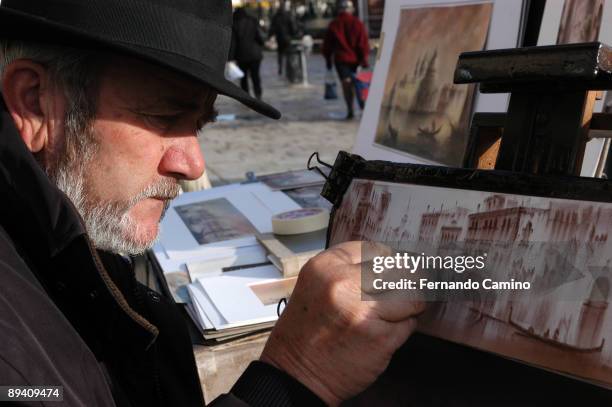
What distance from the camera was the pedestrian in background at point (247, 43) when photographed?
9523 millimetres

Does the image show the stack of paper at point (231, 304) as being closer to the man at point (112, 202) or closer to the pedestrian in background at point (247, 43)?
the man at point (112, 202)

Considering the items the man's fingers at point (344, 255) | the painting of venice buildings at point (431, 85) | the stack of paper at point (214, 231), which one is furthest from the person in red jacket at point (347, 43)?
the man's fingers at point (344, 255)

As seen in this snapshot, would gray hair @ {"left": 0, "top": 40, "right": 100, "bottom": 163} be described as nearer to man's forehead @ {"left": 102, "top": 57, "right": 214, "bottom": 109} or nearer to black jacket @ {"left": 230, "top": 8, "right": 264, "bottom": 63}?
man's forehead @ {"left": 102, "top": 57, "right": 214, "bottom": 109}

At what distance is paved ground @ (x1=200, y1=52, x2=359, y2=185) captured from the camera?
20.5 ft

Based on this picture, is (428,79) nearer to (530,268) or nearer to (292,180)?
(292,180)

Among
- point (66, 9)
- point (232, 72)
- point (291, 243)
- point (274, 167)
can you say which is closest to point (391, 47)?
point (291, 243)

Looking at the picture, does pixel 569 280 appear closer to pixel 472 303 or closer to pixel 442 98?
pixel 472 303

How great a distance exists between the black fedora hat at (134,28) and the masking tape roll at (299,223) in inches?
34.7

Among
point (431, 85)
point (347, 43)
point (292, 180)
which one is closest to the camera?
point (431, 85)

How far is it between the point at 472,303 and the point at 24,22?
2.66 feet

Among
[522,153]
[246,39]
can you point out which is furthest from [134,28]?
[246,39]

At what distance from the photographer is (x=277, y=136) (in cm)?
779

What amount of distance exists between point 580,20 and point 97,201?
3.89ft

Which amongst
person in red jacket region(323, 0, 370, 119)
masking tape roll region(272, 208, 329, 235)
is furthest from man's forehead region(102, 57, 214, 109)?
person in red jacket region(323, 0, 370, 119)
